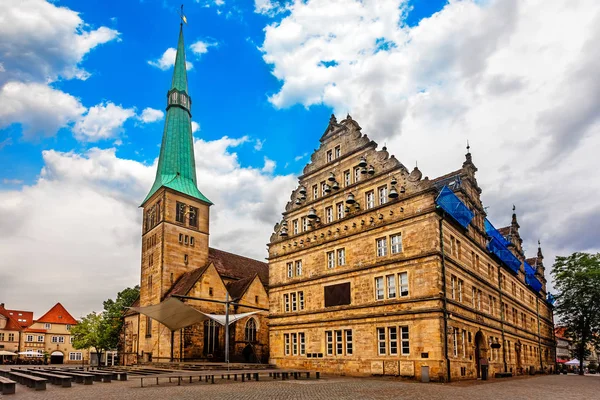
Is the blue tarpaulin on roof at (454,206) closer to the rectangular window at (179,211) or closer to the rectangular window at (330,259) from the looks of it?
the rectangular window at (330,259)

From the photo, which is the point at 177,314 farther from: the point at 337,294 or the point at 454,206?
the point at 454,206

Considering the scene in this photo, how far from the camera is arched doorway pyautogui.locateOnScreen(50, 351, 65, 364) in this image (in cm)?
7625

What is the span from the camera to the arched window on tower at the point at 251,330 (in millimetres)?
45906

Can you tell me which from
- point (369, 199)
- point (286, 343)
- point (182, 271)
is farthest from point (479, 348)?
point (182, 271)

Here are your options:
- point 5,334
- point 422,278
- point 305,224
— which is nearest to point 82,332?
point 5,334

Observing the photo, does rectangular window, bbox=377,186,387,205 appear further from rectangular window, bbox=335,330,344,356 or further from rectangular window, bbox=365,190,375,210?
rectangular window, bbox=335,330,344,356

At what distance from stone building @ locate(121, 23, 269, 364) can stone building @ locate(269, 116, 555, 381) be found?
1090 centimetres

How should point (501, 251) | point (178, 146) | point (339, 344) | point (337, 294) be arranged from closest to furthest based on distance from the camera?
1. point (339, 344)
2. point (337, 294)
3. point (501, 251)
4. point (178, 146)

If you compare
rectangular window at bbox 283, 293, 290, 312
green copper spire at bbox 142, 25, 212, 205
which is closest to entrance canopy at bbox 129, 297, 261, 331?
rectangular window at bbox 283, 293, 290, 312

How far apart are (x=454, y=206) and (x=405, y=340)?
26.0ft

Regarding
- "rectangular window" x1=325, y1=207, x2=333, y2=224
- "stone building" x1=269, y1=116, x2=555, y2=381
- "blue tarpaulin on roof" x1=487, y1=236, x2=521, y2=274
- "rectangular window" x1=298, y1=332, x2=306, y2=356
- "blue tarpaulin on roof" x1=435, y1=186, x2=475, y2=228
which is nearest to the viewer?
"stone building" x1=269, y1=116, x2=555, y2=381

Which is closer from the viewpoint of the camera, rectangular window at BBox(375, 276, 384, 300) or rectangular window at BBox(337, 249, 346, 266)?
rectangular window at BBox(375, 276, 384, 300)

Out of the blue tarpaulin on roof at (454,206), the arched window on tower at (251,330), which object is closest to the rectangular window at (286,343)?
the arched window on tower at (251,330)

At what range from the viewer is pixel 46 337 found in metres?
77.4
